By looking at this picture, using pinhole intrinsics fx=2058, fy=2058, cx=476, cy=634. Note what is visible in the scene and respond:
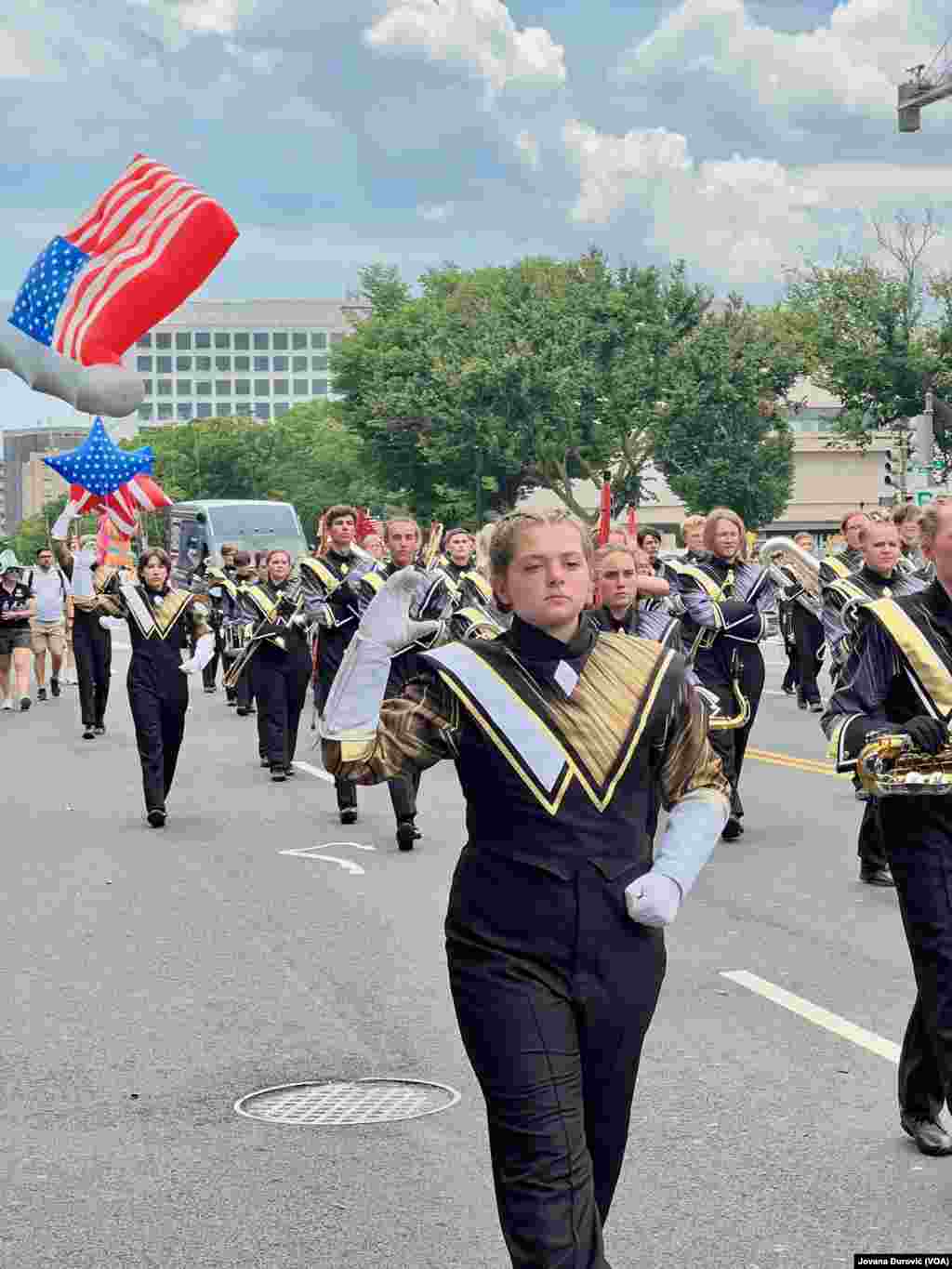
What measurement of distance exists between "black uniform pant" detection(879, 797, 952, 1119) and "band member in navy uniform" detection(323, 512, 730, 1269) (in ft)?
3.19

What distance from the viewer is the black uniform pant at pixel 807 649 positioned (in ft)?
73.2

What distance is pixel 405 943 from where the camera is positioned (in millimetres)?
9117

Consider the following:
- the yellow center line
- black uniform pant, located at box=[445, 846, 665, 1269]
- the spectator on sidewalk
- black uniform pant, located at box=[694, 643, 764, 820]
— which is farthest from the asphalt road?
the spectator on sidewalk

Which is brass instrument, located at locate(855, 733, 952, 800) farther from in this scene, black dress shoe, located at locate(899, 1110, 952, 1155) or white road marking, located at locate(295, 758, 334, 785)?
white road marking, located at locate(295, 758, 334, 785)

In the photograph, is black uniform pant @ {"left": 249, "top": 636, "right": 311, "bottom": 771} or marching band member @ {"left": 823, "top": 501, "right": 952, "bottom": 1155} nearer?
marching band member @ {"left": 823, "top": 501, "right": 952, "bottom": 1155}

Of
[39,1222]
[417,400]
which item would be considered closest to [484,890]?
[39,1222]

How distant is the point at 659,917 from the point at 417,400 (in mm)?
53567

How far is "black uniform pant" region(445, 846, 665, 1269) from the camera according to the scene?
156 inches

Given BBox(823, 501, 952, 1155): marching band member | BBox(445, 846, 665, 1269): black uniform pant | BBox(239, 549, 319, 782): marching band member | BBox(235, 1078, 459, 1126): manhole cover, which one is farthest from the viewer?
BBox(239, 549, 319, 782): marching band member

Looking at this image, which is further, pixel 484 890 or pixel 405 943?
pixel 405 943

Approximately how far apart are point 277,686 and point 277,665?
6.9 inches

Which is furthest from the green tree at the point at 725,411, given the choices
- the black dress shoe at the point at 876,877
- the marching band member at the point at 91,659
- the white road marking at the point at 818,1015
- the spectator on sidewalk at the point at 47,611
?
the white road marking at the point at 818,1015

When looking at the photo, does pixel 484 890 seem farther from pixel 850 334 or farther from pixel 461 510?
pixel 461 510

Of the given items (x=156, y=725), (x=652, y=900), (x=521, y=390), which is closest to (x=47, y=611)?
(x=156, y=725)
